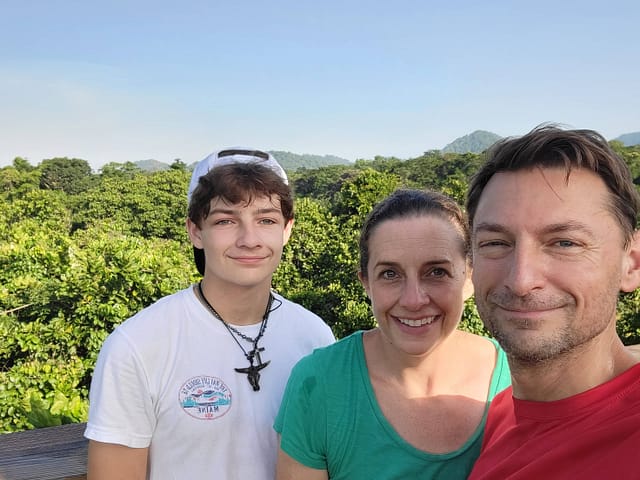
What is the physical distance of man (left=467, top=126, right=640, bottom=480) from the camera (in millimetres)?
1175

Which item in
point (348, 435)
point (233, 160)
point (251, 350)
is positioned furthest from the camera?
point (233, 160)

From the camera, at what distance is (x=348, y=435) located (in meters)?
1.50

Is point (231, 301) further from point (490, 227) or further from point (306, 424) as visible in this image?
point (490, 227)

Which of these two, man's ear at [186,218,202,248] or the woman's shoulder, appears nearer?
the woman's shoulder

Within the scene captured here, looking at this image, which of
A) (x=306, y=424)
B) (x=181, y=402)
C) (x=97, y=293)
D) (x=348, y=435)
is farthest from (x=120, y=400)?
(x=97, y=293)

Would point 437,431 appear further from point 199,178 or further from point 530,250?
point 199,178

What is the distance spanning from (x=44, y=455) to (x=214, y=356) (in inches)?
21.8

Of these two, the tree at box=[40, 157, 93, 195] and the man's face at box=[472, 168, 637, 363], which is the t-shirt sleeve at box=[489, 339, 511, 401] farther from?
the tree at box=[40, 157, 93, 195]

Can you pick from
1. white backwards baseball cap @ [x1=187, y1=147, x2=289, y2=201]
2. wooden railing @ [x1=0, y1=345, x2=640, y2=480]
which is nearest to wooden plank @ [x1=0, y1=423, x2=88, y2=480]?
wooden railing @ [x1=0, y1=345, x2=640, y2=480]

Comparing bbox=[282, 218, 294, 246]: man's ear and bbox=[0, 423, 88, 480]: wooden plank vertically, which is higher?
bbox=[282, 218, 294, 246]: man's ear

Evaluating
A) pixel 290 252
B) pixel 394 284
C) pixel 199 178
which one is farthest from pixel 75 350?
pixel 290 252

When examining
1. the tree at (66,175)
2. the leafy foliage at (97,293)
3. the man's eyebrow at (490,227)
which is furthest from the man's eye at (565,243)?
the tree at (66,175)

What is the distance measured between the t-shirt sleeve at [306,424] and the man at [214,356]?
0.16m

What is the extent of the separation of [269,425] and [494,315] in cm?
76
